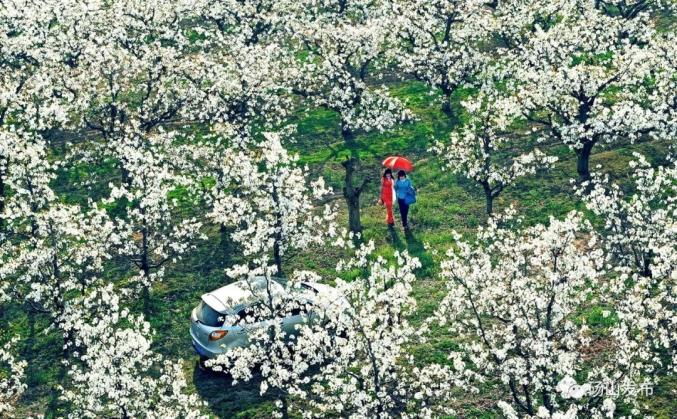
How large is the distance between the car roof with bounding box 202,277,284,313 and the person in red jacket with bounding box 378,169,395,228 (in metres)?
7.62

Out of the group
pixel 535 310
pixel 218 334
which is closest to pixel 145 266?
pixel 218 334

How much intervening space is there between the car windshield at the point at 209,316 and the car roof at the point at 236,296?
0.50 ft

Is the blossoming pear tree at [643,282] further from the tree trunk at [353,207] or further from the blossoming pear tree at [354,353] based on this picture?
the tree trunk at [353,207]

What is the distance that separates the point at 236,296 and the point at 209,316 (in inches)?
37.0

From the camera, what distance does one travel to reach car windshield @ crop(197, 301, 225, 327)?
21078 mm

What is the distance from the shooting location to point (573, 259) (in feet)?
58.4

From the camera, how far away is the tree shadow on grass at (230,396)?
66.5ft

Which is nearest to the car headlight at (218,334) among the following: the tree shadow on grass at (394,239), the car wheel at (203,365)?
the car wheel at (203,365)

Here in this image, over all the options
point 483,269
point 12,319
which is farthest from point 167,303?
point 483,269

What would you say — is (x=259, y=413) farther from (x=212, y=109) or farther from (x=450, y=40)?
(x=450, y=40)

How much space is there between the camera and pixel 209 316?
21.3 metres

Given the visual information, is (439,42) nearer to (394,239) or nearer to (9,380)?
(394,239)

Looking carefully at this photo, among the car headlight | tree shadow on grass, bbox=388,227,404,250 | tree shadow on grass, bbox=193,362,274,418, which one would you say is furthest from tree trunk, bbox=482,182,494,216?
the car headlight

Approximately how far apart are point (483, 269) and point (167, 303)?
11702mm
